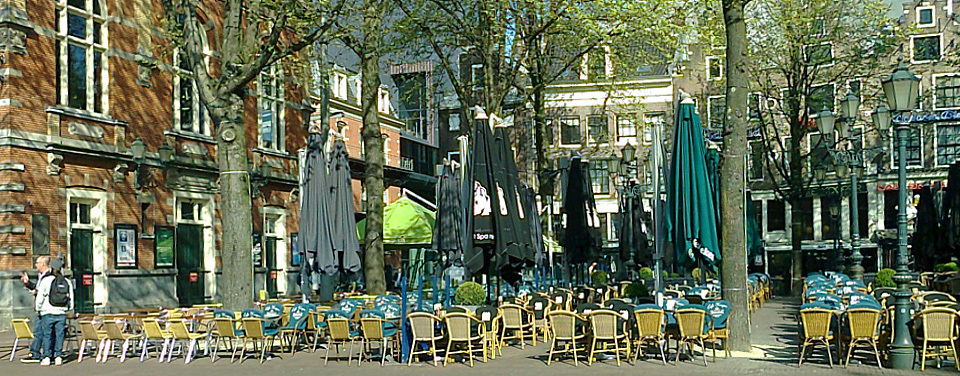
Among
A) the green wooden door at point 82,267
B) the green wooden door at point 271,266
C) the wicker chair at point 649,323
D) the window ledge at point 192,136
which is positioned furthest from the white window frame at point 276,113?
the wicker chair at point 649,323

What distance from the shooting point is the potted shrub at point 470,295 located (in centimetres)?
2086

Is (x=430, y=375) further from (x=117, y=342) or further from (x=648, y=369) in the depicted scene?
(x=117, y=342)

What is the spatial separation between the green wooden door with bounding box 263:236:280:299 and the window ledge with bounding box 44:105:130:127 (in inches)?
322

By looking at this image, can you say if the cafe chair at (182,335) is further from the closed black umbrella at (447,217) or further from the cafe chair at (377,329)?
the closed black umbrella at (447,217)

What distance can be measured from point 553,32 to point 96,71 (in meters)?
12.2

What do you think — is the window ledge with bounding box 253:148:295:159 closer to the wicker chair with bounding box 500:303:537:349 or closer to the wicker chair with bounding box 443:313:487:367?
the wicker chair with bounding box 500:303:537:349

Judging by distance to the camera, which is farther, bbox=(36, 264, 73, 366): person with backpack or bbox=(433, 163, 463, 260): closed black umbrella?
bbox=(433, 163, 463, 260): closed black umbrella

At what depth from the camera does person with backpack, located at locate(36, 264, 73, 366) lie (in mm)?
15477

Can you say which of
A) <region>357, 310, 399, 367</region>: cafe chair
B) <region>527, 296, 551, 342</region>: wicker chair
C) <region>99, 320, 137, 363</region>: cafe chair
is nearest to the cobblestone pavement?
<region>99, 320, 137, 363</region>: cafe chair

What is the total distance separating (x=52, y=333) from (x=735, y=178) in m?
10.6

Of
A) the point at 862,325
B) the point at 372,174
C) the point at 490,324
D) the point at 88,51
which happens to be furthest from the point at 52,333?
the point at 88,51

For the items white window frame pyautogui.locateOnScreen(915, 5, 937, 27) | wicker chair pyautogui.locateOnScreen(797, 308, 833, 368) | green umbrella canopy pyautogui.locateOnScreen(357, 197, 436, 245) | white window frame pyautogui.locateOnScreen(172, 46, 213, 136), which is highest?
white window frame pyautogui.locateOnScreen(915, 5, 937, 27)

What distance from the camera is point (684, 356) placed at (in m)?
14.8

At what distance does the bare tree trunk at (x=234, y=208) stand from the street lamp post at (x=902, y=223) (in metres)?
10.4
